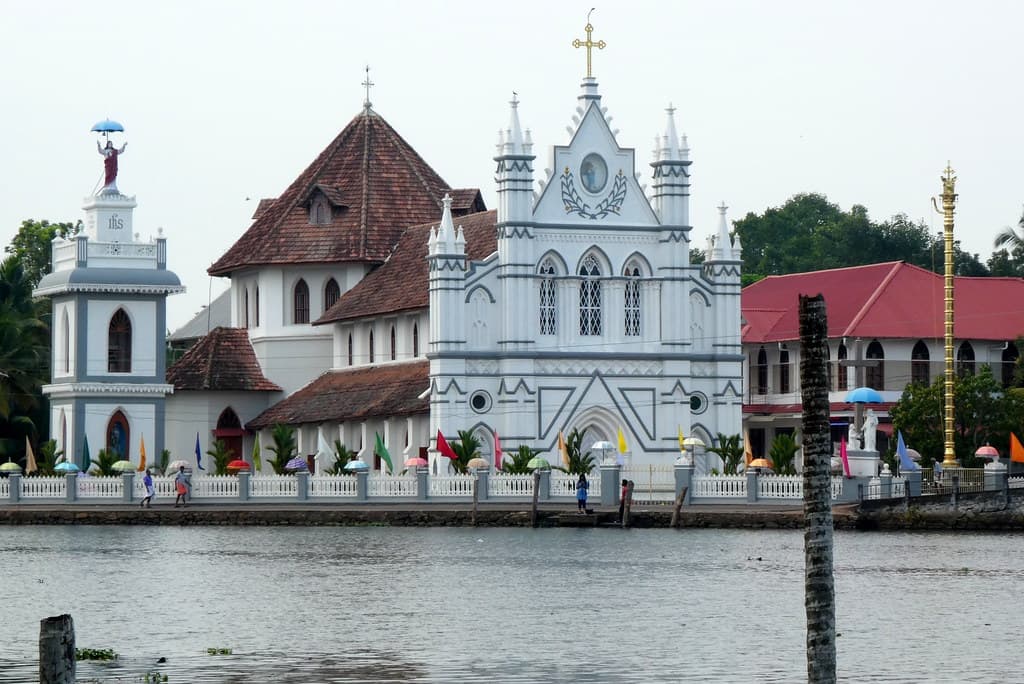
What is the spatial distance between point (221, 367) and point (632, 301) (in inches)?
671

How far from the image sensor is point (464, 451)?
226 ft

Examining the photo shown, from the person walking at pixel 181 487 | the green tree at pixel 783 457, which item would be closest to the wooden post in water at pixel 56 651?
the person walking at pixel 181 487

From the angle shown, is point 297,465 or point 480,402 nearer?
point 297,465

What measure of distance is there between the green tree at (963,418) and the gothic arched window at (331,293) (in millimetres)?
22107

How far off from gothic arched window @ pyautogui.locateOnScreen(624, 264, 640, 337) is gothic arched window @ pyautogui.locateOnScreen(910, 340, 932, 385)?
1371 centimetres

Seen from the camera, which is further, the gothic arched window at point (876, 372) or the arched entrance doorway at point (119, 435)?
the gothic arched window at point (876, 372)

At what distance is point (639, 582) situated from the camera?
140 feet

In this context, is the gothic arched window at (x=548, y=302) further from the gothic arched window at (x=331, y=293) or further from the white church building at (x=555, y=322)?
the gothic arched window at (x=331, y=293)

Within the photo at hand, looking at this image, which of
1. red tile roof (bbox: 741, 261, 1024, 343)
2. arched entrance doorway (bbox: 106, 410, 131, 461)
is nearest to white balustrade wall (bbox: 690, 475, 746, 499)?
red tile roof (bbox: 741, 261, 1024, 343)

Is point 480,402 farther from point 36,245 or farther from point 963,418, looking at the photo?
point 36,245

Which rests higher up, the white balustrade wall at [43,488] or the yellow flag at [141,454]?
the yellow flag at [141,454]

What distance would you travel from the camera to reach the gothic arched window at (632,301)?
75.2m

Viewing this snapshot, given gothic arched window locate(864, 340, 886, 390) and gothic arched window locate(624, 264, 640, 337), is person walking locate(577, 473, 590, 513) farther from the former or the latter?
gothic arched window locate(864, 340, 886, 390)

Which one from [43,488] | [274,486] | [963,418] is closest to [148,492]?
[274,486]
